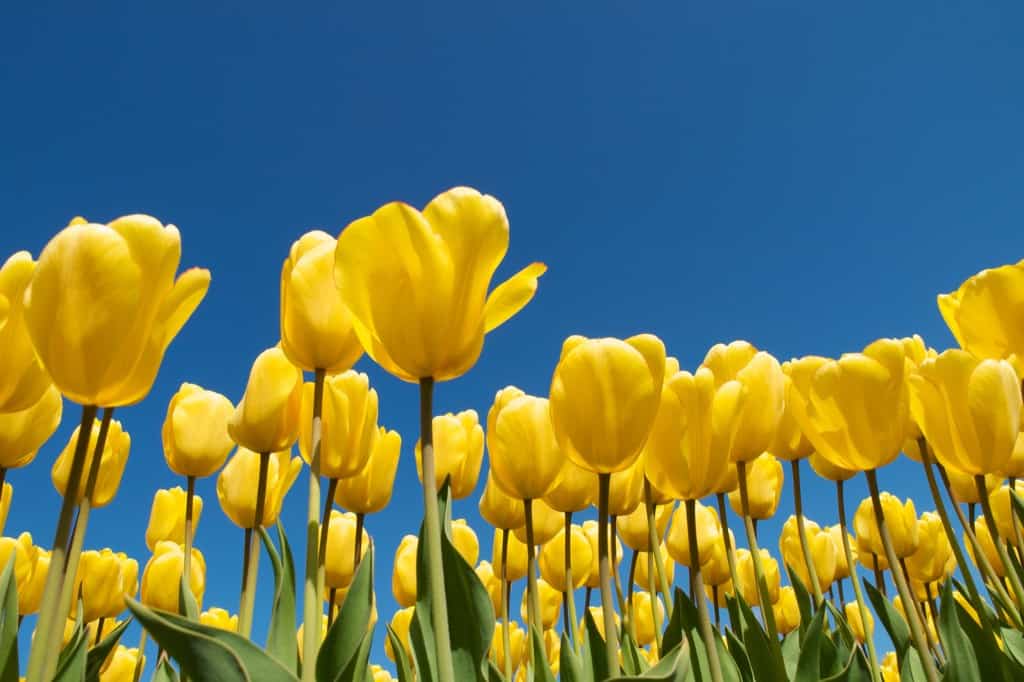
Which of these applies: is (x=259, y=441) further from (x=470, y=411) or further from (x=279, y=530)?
(x=470, y=411)

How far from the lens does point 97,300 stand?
4.42 ft

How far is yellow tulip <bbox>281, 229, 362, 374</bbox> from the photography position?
1.86 metres

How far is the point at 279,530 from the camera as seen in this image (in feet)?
6.85

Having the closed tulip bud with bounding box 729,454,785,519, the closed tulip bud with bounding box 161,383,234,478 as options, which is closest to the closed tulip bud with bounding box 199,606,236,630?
the closed tulip bud with bounding box 161,383,234,478

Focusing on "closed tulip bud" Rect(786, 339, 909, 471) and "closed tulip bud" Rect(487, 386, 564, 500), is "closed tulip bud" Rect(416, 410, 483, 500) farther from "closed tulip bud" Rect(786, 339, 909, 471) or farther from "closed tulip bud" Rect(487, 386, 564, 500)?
"closed tulip bud" Rect(786, 339, 909, 471)

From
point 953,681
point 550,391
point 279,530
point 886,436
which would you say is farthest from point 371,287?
point 953,681

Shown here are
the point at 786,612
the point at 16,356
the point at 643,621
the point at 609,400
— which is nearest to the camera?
the point at 16,356

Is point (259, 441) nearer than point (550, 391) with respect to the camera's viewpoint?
No

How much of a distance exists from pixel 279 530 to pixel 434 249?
40.6 inches

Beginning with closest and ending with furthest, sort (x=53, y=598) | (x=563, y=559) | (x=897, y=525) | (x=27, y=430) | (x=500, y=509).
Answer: (x=53, y=598) < (x=27, y=430) < (x=500, y=509) < (x=563, y=559) < (x=897, y=525)

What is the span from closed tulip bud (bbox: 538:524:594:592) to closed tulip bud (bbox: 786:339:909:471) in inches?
57.9

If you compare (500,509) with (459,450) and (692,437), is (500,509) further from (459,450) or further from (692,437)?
(692,437)

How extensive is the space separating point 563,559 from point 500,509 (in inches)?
29.4

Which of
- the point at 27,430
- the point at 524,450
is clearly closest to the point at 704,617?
the point at 524,450
